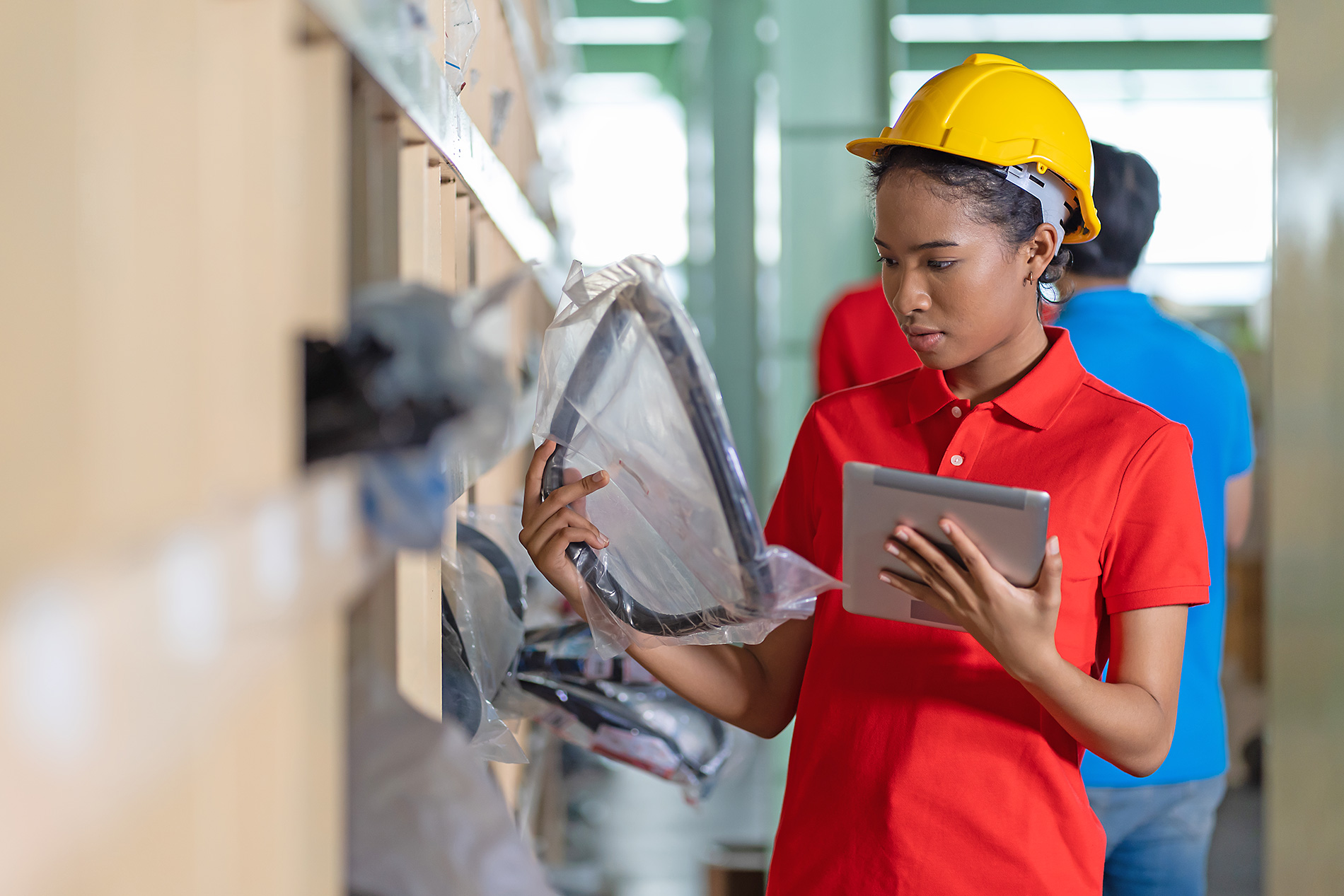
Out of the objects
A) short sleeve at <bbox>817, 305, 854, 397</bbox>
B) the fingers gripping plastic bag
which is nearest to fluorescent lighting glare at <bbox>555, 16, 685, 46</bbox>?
short sleeve at <bbox>817, 305, 854, 397</bbox>

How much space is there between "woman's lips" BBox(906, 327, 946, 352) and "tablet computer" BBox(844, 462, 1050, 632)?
191 millimetres

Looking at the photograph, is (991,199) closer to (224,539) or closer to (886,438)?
(886,438)

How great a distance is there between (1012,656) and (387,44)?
0.78 meters

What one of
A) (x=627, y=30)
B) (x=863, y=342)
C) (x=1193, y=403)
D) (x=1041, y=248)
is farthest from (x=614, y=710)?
(x=627, y=30)

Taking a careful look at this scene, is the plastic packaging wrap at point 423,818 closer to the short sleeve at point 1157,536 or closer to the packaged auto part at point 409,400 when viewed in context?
the packaged auto part at point 409,400

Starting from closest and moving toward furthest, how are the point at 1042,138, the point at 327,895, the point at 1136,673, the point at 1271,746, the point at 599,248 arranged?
1. the point at 327,895
2. the point at 1136,673
3. the point at 1042,138
4. the point at 1271,746
5. the point at 599,248

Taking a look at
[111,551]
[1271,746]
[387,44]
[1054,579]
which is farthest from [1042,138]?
[111,551]

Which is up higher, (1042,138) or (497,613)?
(1042,138)

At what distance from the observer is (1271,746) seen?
1.70 metres

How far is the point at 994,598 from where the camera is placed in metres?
1.07

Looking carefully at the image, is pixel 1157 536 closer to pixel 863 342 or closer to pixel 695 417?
pixel 695 417

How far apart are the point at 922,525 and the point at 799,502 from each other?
1.05 ft

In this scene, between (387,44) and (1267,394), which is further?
(1267,394)

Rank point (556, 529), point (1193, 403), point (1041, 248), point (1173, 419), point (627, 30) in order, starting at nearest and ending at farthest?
1. point (556, 529)
2. point (1041, 248)
3. point (1173, 419)
4. point (1193, 403)
5. point (627, 30)
